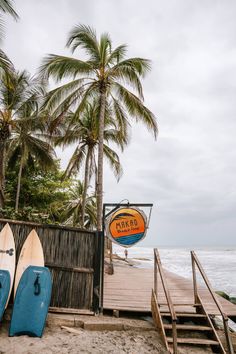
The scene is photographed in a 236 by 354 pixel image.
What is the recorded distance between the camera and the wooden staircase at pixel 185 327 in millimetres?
4211

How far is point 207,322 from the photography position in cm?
489

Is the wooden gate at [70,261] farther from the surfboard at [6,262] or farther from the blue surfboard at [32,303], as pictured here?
the blue surfboard at [32,303]

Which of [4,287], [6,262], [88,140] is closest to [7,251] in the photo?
[6,262]

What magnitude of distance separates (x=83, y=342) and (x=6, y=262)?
217 centimetres

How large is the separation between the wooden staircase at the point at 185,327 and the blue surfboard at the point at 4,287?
9.24 feet

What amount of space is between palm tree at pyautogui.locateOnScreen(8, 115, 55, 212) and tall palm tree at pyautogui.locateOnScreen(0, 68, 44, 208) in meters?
0.38

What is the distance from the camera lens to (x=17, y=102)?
13820mm

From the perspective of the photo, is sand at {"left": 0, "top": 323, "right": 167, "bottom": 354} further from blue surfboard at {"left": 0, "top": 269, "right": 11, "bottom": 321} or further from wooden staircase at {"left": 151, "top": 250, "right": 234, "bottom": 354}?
blue surfboard at {"left": 0, "top": 269, "right": 11, "bottom": 321}

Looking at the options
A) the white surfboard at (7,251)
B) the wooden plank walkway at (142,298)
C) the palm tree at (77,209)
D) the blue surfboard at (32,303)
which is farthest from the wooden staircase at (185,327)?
the palm tree at (77,209)

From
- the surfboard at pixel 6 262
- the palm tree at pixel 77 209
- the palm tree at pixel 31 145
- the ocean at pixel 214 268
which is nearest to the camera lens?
the surfboard at pixel 6 262

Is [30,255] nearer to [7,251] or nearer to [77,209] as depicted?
[7,251]

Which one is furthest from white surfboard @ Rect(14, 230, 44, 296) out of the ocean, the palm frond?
the ocean

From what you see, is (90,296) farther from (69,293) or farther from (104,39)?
(104,39)

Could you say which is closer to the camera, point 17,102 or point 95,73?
point 95,73
